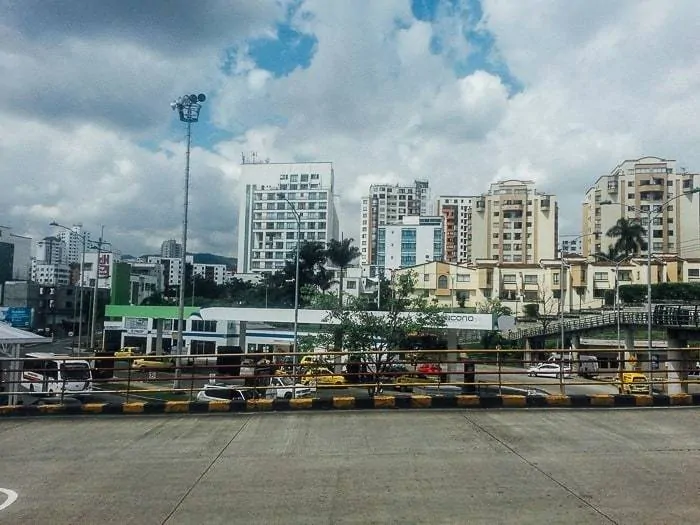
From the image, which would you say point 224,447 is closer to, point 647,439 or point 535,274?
point 647,439

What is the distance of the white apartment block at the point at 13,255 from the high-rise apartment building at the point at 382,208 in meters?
81.5

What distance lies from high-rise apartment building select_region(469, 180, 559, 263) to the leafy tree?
87.7 metres

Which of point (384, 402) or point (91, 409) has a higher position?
point (384, 402)

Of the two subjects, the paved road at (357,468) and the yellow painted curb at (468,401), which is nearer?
the paved road at (357,468)

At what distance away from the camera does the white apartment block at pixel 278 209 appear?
13950cm

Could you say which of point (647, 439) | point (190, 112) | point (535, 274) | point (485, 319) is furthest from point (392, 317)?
point (535, 274)

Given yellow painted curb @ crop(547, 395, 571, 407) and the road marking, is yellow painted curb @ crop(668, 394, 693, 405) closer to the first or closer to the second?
yellow painted curb @ crop(547, 395, 571, 407)

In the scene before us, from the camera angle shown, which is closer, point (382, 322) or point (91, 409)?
point (91, 409)

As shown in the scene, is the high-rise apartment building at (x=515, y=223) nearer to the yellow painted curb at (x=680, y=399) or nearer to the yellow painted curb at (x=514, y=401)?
the yellow painted curb at (x=680, y=399)

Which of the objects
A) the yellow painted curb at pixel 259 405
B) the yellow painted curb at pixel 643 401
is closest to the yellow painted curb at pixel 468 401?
the yellow painted curb at pixel 643 401

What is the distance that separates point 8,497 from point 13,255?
116487 mm

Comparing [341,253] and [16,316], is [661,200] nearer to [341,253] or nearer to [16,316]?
[341,253]

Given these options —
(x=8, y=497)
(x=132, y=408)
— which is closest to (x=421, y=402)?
(x=132, y=408)

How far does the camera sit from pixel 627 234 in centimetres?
9031
